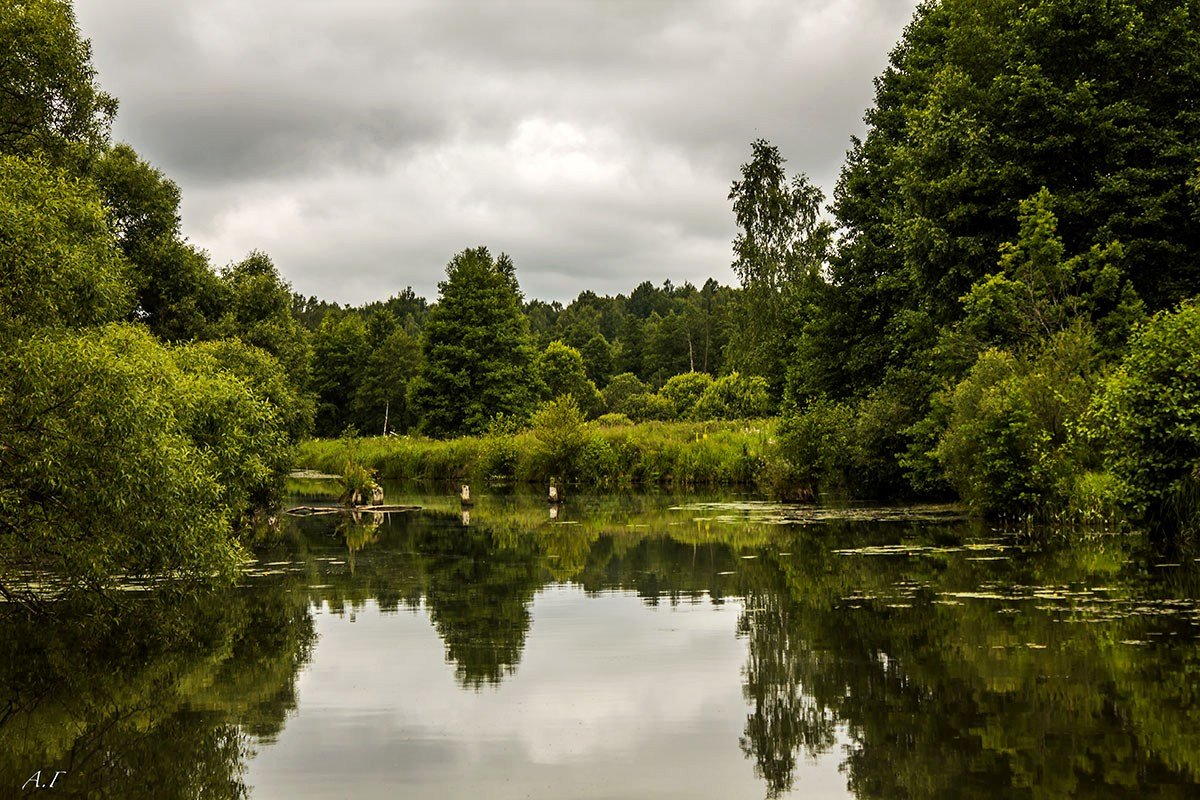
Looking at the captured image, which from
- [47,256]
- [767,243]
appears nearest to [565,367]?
[767,243]

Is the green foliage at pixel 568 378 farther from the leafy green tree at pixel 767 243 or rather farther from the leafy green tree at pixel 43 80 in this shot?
the leafy green tree at pixel 43 80

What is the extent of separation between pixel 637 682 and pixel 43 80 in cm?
1710

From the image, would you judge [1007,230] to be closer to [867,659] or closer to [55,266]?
[867,659]

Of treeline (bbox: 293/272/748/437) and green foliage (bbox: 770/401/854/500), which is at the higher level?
treeline (bbox: 293/272/748/437)

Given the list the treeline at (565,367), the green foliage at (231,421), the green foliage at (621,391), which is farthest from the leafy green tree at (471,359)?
the green foliage at (231,421)

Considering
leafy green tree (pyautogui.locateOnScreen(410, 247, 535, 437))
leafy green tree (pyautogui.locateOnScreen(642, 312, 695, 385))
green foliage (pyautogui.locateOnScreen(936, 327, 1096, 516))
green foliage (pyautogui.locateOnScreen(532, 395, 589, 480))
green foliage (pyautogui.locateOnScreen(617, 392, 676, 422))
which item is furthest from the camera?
leafy green tree (pyautogui.locateOnScreen(642, 312, 695, 385))

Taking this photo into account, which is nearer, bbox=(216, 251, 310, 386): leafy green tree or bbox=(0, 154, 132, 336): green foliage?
bbox=(0, 154, 132, 336): green foliage

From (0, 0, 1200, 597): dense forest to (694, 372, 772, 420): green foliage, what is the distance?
982 cm

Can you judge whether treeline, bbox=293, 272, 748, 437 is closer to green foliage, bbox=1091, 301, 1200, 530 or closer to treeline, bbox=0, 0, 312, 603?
green foliage, bbox=1091, 301, 1200, 530

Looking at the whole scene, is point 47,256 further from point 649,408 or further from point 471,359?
point 649,408

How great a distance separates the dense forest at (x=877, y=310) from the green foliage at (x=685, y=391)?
71.8 ft

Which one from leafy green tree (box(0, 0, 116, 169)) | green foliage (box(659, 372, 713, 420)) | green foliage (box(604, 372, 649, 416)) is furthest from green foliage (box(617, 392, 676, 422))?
leafy green tree (box(0, 0, 116, 169))

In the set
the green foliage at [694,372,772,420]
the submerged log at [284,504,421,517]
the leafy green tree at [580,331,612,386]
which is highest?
the leafy green tree at [580,331,612,386]

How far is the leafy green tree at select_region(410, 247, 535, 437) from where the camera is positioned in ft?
219
